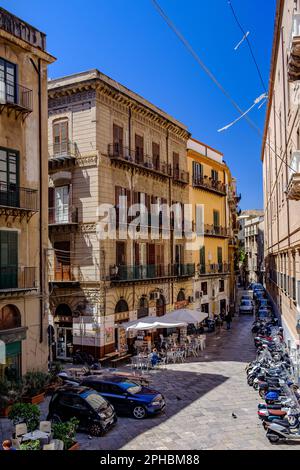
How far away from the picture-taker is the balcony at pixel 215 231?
40750mm

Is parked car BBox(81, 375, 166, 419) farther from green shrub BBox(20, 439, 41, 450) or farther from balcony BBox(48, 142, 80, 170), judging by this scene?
balcony BBox(48, 142, 80, 170)

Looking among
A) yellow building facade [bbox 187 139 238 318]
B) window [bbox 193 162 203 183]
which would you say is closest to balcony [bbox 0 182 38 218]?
yellow building facade [bbox 187 139 238 318]

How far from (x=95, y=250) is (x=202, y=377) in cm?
887

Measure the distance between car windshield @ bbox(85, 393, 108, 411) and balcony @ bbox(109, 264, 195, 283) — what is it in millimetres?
11275

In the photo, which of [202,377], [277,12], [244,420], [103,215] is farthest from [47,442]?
[277,12]

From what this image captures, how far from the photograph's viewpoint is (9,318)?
1827 centimetres

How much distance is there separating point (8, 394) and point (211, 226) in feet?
93.9

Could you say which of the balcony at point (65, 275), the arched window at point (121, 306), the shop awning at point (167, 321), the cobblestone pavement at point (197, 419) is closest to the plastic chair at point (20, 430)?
the cobblestone pavement at point (197, 419)

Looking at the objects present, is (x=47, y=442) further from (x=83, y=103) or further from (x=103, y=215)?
(x=83, y=103)

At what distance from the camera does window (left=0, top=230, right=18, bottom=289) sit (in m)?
18.0

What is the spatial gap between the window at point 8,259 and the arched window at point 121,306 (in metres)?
8.99

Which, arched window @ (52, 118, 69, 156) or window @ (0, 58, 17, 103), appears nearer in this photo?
window @ (0, 58, 17, 103)

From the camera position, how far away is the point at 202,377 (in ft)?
69.5

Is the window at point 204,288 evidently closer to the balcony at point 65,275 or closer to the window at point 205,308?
the window at point 205,308
